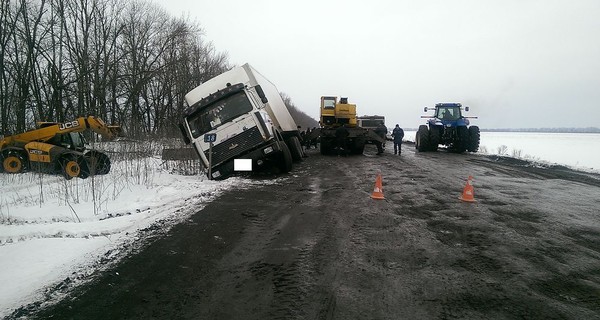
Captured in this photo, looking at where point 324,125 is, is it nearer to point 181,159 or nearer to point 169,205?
point 181,159

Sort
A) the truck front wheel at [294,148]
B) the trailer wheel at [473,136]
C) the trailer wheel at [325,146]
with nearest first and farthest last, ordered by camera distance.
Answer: the truck front wheel at [294,148]
the trailer wheel at [325,146]
the trailer wheel at [473,136]

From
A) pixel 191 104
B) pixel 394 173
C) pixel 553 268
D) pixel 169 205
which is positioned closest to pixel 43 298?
pixel 169 205

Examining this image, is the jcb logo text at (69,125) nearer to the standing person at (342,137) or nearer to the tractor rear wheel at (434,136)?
the standing person at (342,137)

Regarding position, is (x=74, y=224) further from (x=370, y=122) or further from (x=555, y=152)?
(x=555, y=152)

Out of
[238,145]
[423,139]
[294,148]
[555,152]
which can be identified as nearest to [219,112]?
[238,145]

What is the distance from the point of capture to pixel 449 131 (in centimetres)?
1933

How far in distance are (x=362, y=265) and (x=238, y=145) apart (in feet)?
22.9

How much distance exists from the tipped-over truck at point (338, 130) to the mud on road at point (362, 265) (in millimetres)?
10444

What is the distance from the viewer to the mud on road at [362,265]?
291cm

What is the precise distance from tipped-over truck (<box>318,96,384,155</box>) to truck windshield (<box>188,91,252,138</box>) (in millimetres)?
7883

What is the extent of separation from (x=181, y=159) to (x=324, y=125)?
1019 cm

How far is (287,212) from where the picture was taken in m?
6.25

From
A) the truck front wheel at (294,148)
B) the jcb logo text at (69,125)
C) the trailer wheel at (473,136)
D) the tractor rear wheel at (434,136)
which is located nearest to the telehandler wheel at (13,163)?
the jcb logo text at (69,125)

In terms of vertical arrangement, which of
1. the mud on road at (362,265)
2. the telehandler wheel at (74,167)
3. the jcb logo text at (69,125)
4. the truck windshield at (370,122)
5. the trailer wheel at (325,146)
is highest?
the truck windshield at (370,122)
